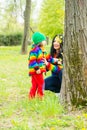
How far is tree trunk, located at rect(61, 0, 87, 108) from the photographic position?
6438 mm

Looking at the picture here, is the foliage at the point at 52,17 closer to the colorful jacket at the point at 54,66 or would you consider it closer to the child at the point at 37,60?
the colorful jacket at the point at 54,66

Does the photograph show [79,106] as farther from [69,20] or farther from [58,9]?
[58,9]

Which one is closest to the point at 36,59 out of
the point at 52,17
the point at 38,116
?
the point at 38,116

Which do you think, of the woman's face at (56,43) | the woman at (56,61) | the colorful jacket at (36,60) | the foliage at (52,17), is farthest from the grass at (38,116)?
the foliage at (52,17)

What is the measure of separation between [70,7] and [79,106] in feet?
5.66

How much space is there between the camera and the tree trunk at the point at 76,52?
6.44 metres

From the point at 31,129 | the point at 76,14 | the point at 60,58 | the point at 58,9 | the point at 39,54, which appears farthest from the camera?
the point at 58,9

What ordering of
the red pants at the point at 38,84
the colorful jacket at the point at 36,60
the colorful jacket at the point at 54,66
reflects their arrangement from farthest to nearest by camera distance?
the colorful jacket at the point at 54,66
the red pants at the point at 38,84
the colorful jacket at the point at 36,60

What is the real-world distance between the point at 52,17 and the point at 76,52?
1257 inches

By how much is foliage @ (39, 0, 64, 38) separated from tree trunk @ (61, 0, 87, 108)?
30069 mm

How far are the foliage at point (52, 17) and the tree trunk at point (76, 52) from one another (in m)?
30.1

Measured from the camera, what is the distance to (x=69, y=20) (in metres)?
6.50

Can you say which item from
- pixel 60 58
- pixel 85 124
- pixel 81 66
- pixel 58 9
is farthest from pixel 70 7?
pixel 58 9

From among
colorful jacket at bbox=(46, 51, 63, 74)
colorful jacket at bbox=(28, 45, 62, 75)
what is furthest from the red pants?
colorful jacket at bbox=(46, 51, 63, 74)
